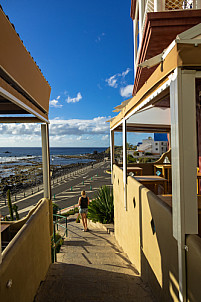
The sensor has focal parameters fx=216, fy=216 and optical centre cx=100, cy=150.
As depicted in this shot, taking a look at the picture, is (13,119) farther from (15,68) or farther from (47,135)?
(15,68)

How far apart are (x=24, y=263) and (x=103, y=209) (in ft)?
25.3

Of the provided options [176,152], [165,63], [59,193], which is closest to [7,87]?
[165,63]

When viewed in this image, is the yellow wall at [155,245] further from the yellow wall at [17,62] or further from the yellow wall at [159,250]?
the yellow wall at [17,62]

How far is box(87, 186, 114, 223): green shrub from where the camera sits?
997 cm

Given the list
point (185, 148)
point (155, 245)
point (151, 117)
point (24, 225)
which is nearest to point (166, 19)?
point (151, 117)

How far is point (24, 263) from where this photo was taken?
2643mm

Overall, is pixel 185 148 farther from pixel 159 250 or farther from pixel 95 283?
pixel 95 283

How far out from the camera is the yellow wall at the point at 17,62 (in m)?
2.15

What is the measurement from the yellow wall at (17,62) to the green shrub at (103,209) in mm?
6993

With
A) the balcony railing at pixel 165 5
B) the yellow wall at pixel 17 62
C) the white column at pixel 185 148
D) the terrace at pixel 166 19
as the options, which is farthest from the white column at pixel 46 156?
the white column at pixel 185 148

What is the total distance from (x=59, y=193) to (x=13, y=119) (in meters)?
19.7

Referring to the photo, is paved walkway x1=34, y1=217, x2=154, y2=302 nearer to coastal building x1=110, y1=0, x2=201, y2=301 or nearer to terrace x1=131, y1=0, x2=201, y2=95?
coastal building x1=110, y1=0, x2=201, y2=301

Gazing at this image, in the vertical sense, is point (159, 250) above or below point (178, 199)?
below

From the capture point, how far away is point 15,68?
2.50 meters
